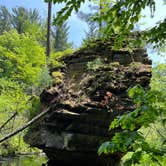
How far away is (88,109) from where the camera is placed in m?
10.9

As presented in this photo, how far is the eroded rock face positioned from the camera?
10922mm

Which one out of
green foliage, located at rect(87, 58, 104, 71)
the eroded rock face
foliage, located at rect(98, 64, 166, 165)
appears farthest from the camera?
green foliage, located at rect(87, 58, 104, 71)

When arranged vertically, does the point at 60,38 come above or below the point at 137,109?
above

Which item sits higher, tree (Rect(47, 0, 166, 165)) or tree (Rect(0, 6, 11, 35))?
tree (Rect(0, 6, 11, 35))

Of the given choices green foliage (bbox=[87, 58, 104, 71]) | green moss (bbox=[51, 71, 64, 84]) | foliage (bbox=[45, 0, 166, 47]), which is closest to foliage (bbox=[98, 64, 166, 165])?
foliage (bbox=[45, 0, 166, 47])

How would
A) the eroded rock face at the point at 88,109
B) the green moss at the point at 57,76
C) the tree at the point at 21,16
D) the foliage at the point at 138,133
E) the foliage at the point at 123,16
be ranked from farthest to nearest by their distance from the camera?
the tree at the point at 21,16 < the green moss at the point at 57,76 < the eroded rock face at the point at 88,109 < the foliage at the point at 123,16 < the foliage at the point at 138,133

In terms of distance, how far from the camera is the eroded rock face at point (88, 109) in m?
10.9

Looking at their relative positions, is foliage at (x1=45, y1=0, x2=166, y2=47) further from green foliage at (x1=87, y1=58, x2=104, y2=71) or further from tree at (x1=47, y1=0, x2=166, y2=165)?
green foliage at (x1=87, y1=58, x2=104, y2=71)

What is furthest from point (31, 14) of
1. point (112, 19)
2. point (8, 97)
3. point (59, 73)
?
point (112, 19)

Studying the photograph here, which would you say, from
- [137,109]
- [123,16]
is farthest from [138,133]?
[123,16]

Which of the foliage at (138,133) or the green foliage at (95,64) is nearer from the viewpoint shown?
the foliage at (138,133)

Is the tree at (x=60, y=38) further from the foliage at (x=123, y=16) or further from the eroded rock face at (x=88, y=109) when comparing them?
the foliage at (x=123, y=16)

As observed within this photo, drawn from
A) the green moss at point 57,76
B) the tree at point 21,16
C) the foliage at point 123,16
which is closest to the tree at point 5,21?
the tree at point 21,16

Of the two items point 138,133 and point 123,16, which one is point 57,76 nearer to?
point 123,16
